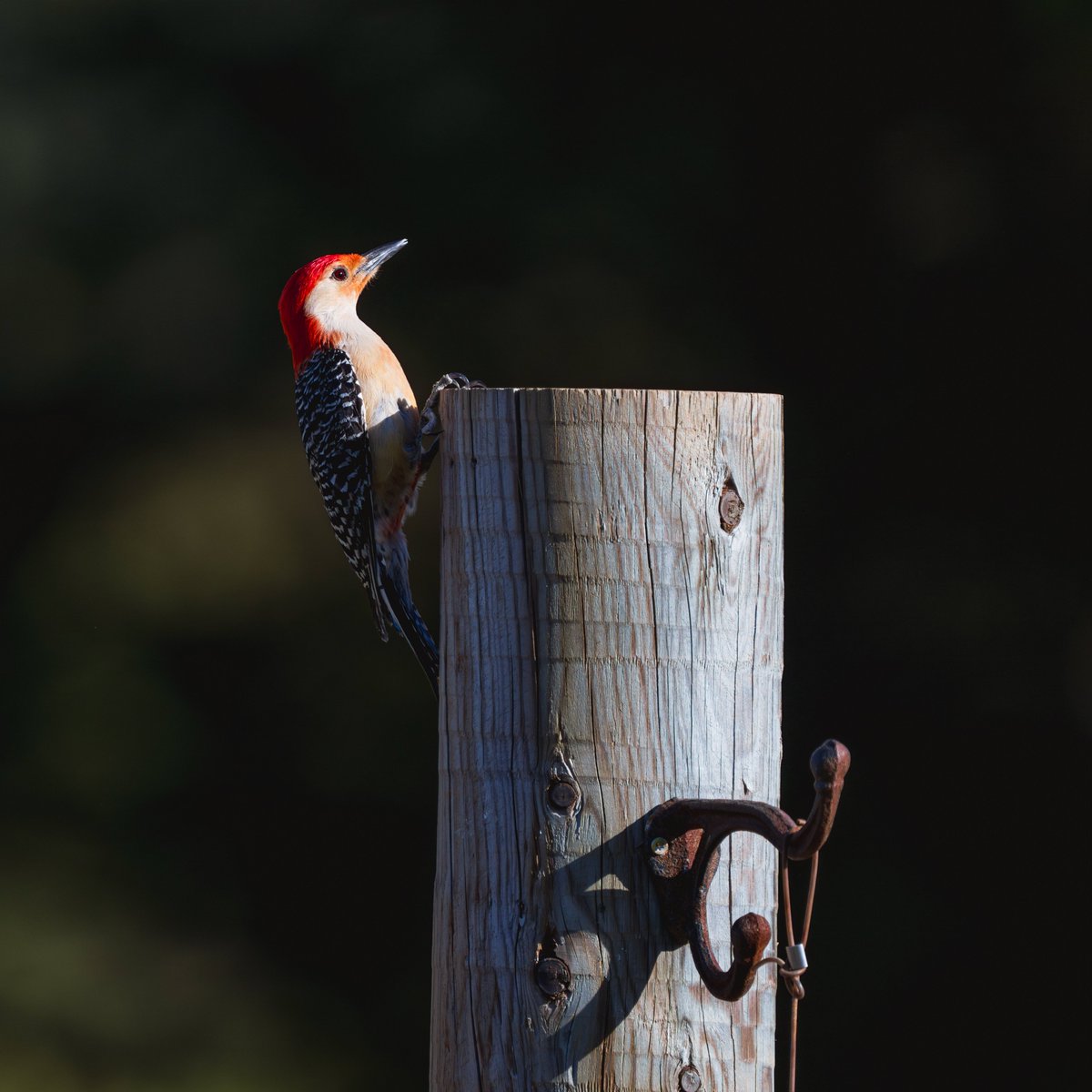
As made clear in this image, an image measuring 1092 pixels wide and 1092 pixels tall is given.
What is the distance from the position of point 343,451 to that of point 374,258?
72cm

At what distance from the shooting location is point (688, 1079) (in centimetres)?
164

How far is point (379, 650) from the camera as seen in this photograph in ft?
24.1

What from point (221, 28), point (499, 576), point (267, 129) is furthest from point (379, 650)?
point (499, 576)

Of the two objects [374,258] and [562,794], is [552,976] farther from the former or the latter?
[374,258]

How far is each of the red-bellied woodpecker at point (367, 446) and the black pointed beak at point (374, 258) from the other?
5.6 inches

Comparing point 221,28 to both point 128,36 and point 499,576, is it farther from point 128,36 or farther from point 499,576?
point 499,576

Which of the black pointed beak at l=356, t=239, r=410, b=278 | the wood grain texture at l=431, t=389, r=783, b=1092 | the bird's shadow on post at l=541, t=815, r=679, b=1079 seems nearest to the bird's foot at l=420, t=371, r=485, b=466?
the black pointed beak at l=356, t=239, r=410, b=278

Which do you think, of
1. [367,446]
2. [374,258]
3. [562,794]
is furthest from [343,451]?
[562,794]

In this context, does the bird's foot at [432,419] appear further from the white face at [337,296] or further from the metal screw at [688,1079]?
the metal screw at [688,1079]

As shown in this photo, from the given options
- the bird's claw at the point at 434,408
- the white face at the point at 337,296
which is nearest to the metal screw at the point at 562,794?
the bird's claw at the point at 434,408

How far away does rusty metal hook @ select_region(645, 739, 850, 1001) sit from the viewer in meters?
1.49

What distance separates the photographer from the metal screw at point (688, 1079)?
164 centimetres

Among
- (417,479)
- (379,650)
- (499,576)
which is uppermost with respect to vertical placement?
(379,650)

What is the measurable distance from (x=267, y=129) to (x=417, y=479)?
4.51 m
